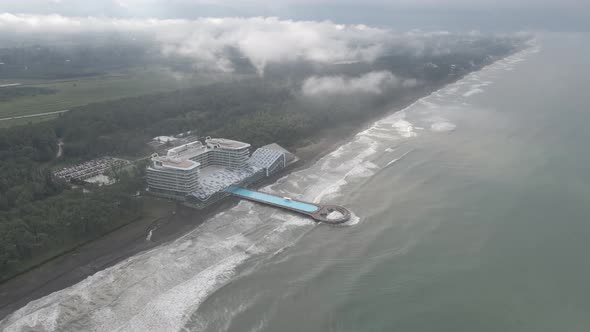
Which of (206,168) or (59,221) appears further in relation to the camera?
(206,168)

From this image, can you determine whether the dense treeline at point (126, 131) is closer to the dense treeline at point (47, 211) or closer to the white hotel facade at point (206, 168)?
the dense treeline at point (47, 211)

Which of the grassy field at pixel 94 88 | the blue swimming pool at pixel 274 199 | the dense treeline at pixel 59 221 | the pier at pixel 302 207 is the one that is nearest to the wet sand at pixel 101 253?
the dense treeline at pixel 59 221

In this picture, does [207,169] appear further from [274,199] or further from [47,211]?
[47,211]

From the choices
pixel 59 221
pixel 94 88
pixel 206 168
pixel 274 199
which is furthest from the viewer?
pixel 94 88

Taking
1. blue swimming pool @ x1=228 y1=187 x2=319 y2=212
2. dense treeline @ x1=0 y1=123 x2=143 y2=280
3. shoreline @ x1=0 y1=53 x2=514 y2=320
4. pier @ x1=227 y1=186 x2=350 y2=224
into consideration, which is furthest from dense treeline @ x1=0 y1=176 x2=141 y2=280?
pier @ x1=227 y1=186 x2=350 y2=224

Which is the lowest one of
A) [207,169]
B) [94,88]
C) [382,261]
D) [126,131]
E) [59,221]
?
[382,261]

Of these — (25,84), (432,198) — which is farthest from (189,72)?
(432,198)

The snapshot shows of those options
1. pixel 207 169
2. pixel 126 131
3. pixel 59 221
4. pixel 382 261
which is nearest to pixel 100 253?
pixel 59 221
